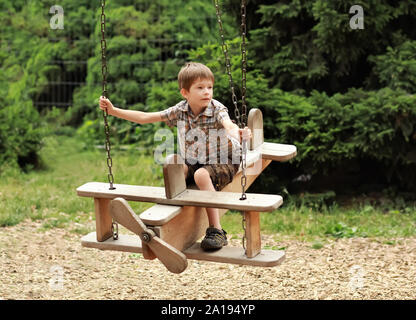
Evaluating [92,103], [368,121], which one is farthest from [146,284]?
[92,103]

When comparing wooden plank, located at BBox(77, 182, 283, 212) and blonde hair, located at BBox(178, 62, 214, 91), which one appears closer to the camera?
wooden plank, located at BBox(77, 182, 283, 212)

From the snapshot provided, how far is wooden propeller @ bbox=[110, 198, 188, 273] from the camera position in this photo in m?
3.20

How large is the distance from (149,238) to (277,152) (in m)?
1.32

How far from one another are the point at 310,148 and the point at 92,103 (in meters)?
4.02

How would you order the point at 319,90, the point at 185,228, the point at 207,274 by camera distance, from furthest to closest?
the point at 319,90 < the point at 207,274 < the point at 185,228

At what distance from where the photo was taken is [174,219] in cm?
336

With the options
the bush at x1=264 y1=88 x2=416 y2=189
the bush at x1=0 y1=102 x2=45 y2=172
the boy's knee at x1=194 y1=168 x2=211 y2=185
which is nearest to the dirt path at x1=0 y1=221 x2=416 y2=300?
the bush at x1=264 y1=88 x2=416 y2=189

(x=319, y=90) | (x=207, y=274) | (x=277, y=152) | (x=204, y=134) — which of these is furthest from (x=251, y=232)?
(x=319, y=90)

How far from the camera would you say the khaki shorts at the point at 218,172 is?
3592 mm

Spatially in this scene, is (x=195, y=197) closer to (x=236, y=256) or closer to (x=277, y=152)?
(x=236, y=256)

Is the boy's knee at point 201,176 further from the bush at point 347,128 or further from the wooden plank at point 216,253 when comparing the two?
the bush at point 347,128

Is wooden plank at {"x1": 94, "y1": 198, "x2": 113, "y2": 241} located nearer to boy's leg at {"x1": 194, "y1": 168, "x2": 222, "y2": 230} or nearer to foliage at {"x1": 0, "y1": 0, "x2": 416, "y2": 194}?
boy's leg at {"x1": 194, "y1": 168, "x2": 222, "y2": 230}

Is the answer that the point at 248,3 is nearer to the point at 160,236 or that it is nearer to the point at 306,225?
the point at 306,225

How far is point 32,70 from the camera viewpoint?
377 inches
